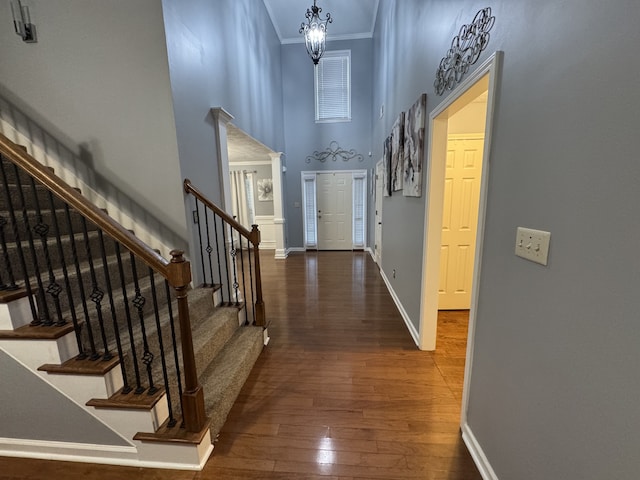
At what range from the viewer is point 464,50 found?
1452mm

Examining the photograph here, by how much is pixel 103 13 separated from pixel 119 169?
3.64ft

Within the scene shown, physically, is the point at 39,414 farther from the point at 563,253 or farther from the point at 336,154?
the point at 336,154

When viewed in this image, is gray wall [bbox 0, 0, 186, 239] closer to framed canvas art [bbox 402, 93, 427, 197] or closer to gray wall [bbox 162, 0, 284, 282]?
gray wall [bbox 162, 0, 284, 282]

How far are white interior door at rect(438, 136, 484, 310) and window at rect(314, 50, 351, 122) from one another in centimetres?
379

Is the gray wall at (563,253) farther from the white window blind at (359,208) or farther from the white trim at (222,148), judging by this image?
the white window blind at (359,208)

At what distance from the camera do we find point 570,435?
33.0 inches

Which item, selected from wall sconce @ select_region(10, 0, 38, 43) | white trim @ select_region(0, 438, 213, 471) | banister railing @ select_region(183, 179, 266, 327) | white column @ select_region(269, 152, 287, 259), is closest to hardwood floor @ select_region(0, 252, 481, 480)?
white trim @ select_region(0, 438, 213, 471)

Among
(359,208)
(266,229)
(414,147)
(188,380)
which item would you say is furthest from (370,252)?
(188,380)

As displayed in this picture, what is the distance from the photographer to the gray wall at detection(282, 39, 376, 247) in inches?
225

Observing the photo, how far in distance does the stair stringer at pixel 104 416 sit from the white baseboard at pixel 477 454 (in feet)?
4.70

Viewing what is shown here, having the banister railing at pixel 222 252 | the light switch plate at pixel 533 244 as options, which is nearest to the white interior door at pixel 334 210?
the banister railing at pixel 222 252

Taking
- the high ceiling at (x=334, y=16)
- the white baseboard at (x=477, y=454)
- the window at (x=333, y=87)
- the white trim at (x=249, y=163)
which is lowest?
the white baseboard at (x=477, y=454)

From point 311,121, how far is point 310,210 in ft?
6.71

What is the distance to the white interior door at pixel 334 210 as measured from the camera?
20.4ft
